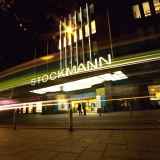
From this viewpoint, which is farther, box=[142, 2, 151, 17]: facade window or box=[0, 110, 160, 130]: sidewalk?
box=[142, 2, 151, 17]: facade window

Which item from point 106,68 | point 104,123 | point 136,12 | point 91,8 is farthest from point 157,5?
point 104,123

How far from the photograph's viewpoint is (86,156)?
10.5 feet

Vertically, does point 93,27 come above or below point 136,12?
above

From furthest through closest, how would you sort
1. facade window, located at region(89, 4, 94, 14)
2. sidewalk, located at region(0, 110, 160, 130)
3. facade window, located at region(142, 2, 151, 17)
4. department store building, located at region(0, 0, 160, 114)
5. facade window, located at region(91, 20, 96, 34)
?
1. facade window, located at region(89, 4, 94, 14)
2. facade window, located at region(91, 20, 96, 34)
3. facade window, located at region(142, 2, 151, 17)
4. department store building, located at region(0, 0, 160, 114)
5. sidewalk, located at region(0, 110, 160, 130)

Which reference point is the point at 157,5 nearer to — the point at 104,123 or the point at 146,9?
the point at 146,9

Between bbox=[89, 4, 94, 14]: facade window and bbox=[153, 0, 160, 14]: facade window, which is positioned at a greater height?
bbox=[89, 4, 94, 14]: facade window

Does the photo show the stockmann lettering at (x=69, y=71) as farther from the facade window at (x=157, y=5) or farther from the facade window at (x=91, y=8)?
the facade window at (x=91, y=8)

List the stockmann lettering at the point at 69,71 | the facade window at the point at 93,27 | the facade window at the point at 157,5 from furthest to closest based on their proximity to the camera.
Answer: the facade window at the point at 93,27, the facade window at the point at 157,5, the stockmann lettering at the point at 69,71

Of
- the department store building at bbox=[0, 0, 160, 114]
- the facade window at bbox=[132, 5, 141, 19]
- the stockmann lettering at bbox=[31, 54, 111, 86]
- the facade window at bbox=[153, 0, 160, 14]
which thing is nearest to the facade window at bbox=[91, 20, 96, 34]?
the department store building at bbox=[0, 0, 160, 114]

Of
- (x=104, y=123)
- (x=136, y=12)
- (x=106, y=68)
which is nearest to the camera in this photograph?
(x=104, y=123)

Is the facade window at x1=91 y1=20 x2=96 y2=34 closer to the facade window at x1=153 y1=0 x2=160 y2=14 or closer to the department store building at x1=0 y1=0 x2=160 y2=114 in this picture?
the department store building at x1=0 y1=0 x2=160 y2=114

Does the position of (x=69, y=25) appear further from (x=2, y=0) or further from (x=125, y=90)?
(x=2, y=0)

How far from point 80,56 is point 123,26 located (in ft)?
29.6

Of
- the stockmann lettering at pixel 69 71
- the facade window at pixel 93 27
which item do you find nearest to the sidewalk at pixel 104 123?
the stockmann lettering at pixel 69 71
